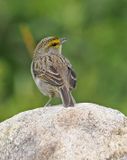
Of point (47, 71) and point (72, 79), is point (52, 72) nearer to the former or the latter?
point (47, 71)

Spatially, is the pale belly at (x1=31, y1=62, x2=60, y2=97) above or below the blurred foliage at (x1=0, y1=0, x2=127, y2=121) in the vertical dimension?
above

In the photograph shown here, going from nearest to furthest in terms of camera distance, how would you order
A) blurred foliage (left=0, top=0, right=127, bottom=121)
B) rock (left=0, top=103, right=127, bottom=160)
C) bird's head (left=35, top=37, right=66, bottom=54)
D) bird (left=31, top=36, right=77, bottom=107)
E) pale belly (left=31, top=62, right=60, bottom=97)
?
rock (left=0, top=103, right=127, bottom=160) → bird (left=31, top=36, right=77, bottom=107) → pale belly (left=31, top=62, right=60, bottom=97) → bird's head (left=35, top=37, right=66, bottom=54) → blurred foliage (left=0, top=0, right=127, bottom=121)

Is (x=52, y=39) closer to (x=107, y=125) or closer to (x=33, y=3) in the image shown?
(x=107, y=125)

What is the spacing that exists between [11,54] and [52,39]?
559 centimetres

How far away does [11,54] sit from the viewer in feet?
60.6

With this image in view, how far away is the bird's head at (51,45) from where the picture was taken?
42.2ft

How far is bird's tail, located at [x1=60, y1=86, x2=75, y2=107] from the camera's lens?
10.8m

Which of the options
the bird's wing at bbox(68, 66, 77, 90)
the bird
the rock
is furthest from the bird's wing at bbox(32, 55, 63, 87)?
the rock

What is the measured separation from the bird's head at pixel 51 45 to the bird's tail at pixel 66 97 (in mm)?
1255

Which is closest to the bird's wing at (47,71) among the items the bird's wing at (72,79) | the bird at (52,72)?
the bird at (52,72)

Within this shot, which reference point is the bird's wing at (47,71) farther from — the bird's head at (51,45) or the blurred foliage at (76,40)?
the blurred foliage at (76,40)

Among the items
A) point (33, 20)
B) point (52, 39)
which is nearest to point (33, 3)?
point (33, 20)

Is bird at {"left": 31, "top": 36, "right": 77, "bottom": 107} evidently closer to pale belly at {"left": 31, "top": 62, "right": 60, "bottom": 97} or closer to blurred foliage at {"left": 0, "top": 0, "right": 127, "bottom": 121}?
pale belly at {"left": 31, "top": 62, "right": 60, "bottom": 97}

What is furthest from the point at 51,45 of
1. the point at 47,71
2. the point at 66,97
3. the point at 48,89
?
the point at 66,97
